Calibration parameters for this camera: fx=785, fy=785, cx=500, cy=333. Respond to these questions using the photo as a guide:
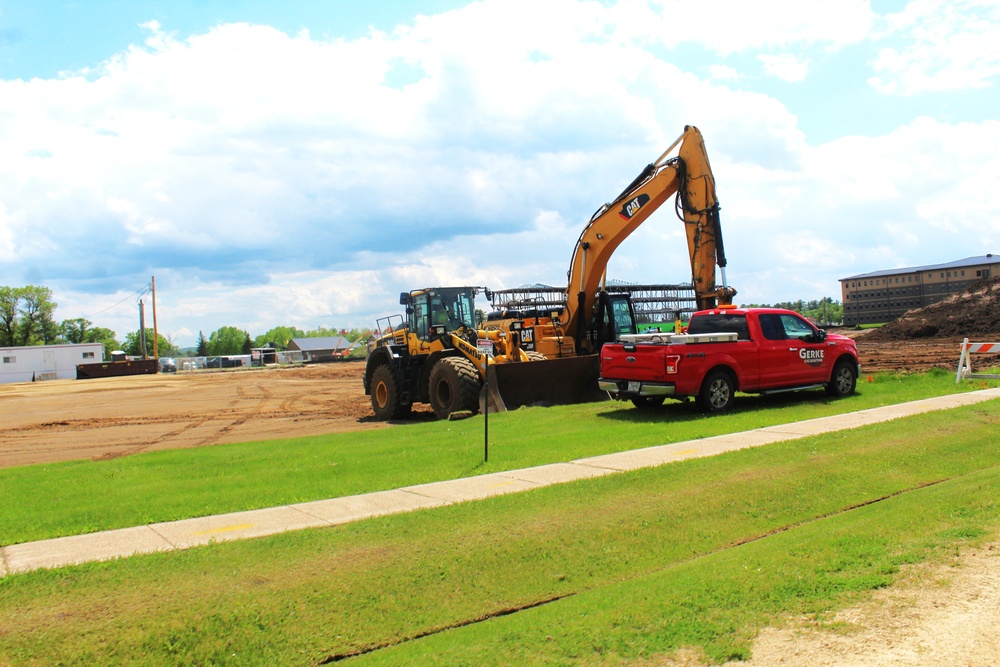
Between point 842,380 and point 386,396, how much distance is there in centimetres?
1127

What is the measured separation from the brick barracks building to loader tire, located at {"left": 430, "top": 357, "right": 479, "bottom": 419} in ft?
252

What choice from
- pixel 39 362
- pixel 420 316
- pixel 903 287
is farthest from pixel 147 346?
pixel 420 316

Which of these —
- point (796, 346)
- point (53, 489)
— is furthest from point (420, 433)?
point (796, 346)

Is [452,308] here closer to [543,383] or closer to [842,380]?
[543,383]

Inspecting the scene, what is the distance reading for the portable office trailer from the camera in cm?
7225

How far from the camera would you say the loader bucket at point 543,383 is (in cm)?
1808

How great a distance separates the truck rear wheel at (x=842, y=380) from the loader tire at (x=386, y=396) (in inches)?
407

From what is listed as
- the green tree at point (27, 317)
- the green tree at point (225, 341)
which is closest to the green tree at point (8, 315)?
the green tree at point (27, 317)

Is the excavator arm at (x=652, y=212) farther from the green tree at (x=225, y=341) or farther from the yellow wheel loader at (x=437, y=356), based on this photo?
the green tree at (x=225, y=341)

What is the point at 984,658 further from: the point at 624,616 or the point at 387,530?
the point at 387,530

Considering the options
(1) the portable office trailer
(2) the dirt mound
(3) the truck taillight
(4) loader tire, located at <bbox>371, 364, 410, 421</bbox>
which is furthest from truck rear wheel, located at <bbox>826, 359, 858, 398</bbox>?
(1) the portable office trailer

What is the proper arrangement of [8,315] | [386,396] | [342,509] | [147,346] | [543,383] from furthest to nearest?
[147,346] < [8,315] < [386,396] < [543,383] < [342,509]

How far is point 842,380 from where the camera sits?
1652 cm

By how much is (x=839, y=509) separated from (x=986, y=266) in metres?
91.7
